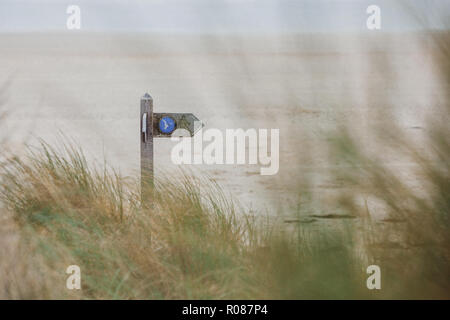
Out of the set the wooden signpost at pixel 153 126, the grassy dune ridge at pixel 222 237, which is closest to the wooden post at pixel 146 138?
the wooden signpost at pixel 153 126

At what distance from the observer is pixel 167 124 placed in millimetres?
2496

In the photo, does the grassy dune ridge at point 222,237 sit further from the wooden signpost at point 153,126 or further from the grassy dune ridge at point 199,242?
the wooden signpost at point 153,126

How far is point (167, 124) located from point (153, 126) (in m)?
0.10

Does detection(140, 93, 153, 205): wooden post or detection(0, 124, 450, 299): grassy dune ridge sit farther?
detection(140, 93, 153, 205): wooden post

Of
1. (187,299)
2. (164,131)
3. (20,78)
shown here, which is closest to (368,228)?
(187,299)

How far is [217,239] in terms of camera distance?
179 centimetres

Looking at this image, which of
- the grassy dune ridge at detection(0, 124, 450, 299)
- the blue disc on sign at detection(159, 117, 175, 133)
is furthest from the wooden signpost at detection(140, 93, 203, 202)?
the grassy dune ridge at detection(0, 124, 450, 299)

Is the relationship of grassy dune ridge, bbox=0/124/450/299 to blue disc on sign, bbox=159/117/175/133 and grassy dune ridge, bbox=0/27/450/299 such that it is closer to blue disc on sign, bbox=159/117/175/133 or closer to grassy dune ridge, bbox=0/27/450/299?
grassy dune ridge, bbox=0/27/450/299

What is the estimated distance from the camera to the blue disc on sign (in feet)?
8.17

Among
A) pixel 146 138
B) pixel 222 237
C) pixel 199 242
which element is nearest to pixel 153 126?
pixel 146 138

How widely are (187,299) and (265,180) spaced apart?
432mm

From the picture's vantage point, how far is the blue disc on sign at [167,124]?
8.17 feet

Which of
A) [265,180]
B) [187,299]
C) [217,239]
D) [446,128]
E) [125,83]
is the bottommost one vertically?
[187,299]
